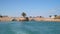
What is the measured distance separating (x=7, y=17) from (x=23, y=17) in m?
19.2

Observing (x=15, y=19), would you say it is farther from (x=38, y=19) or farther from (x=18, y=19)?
(x=38, y=19)

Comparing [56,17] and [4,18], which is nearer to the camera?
[56,17]

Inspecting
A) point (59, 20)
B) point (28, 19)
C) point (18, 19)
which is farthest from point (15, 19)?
point (59, 20)

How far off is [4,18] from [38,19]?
25.4 meters

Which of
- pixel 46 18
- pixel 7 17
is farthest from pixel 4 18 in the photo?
pixel 46 18

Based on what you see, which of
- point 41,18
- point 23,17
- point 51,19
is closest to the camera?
point 23,17

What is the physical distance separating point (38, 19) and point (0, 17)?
2835 centimetres

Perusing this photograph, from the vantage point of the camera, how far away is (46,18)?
128625 millimetres

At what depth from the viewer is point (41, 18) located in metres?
128

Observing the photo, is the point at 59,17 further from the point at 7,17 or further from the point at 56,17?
the point at 7,17

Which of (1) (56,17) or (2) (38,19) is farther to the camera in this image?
(2) (38,19)

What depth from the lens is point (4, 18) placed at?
406 ft

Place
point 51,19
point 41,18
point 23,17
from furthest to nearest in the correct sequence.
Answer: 1. point 41,18
2. point 51,19
3. point 23,17

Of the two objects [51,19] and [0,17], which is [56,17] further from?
[0,17]
